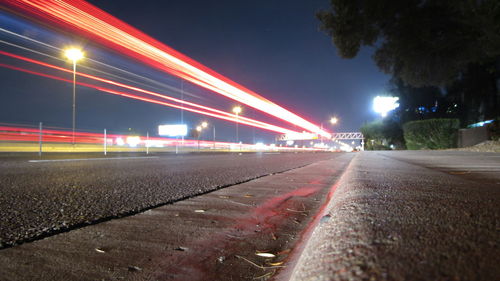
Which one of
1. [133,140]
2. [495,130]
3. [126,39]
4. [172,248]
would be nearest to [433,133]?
[495,130]

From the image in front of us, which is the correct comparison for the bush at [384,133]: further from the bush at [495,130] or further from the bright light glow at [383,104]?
the bush at [495,130]

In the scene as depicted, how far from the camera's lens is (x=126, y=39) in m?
19.3

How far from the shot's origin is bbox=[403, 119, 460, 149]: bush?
814 inches

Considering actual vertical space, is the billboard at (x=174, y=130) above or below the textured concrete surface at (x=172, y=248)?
above

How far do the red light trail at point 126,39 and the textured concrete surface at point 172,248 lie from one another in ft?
60.0

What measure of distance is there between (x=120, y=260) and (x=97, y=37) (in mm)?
21314

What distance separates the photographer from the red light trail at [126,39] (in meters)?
14.9

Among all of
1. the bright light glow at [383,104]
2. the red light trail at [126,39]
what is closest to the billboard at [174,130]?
the red light trail at [126,39]

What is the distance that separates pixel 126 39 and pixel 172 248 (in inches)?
858

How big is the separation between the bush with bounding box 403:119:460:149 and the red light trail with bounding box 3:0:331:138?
19.3 m

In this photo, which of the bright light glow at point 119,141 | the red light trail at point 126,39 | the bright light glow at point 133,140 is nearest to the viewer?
the red light trail at point 126,39

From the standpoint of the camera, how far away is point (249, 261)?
3.46 feet

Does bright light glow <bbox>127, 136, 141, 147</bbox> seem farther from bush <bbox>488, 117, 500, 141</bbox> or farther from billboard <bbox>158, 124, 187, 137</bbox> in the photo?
bush <bbox>488, 117, 500, 141</bbox>

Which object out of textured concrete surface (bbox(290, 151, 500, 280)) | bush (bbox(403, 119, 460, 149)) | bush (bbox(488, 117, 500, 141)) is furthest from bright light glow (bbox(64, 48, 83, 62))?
bush (bbox(403, 119, 460, 149))
